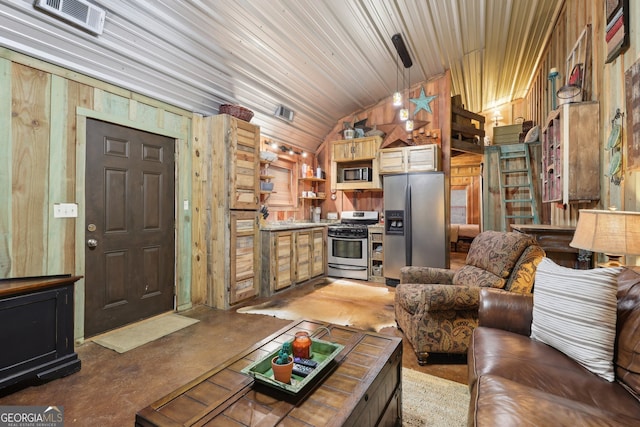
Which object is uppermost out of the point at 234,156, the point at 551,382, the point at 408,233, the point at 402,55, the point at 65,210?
the point at 402,55

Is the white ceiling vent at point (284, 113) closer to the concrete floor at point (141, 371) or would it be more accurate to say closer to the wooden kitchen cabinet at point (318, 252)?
the wooden kitchen cabinet at point (318, 252)

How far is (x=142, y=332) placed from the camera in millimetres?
2850

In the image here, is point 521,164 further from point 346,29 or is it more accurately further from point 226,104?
point 226,104

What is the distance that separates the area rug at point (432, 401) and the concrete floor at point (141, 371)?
0.41 feet

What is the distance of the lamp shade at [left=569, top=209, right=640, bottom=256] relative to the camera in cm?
159

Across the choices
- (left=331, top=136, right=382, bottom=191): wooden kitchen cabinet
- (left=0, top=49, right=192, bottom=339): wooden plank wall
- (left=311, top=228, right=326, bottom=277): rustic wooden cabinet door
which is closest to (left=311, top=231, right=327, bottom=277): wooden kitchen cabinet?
(left=311, top=228, right=326, bottom=277): rustic wooden cabinet door

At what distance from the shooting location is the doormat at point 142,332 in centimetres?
259

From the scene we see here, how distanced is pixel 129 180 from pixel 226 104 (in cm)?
142

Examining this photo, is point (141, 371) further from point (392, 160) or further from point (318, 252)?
point (392, 160)

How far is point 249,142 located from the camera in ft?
12.4

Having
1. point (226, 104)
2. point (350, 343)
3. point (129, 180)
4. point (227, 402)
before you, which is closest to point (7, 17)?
point (129, 180)

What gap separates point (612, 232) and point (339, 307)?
2.60 meters

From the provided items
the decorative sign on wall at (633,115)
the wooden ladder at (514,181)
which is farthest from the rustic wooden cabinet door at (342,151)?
the decorative sign on wall at (633,115)

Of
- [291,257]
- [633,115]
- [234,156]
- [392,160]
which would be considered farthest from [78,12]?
[392,160]
